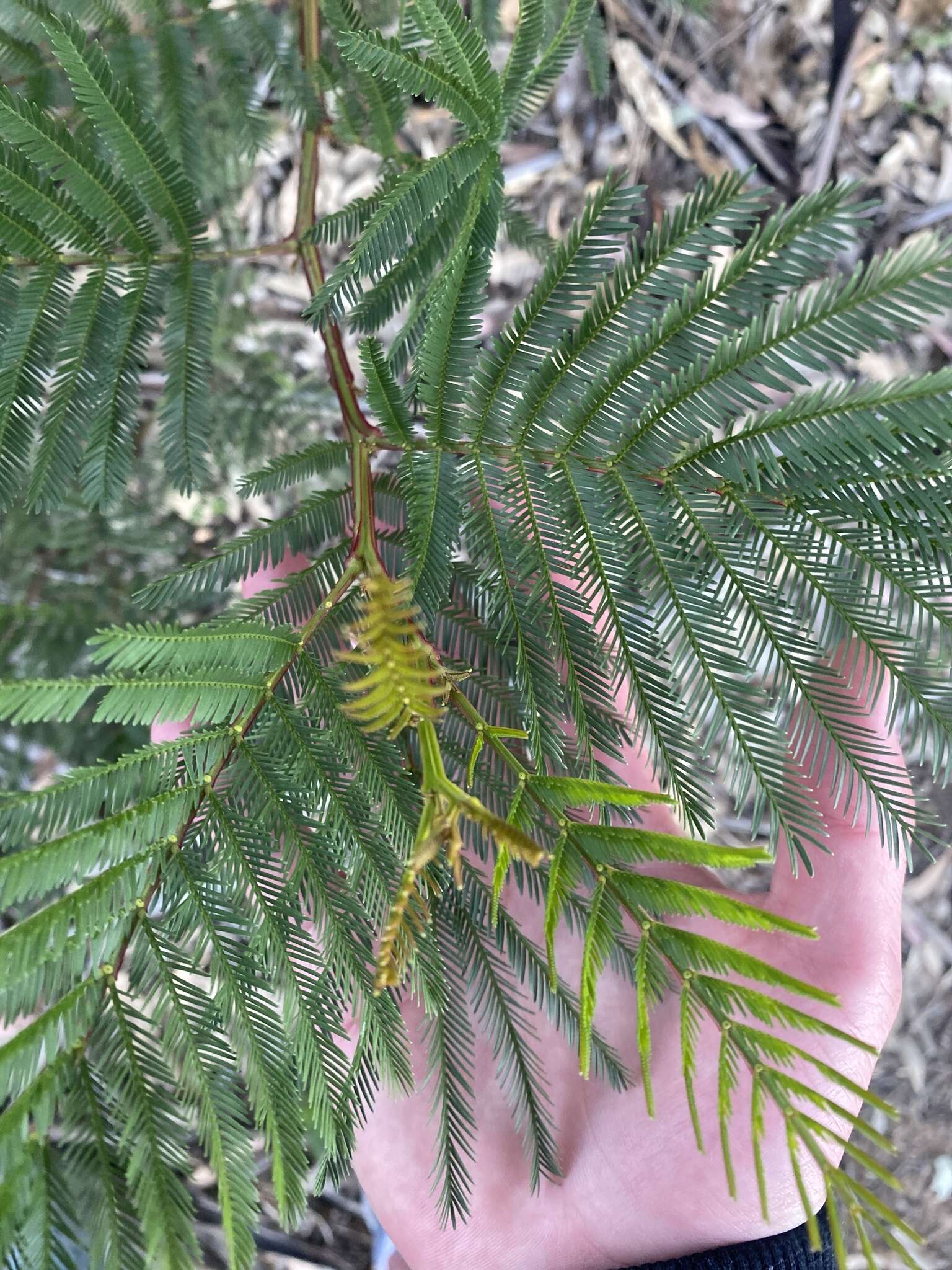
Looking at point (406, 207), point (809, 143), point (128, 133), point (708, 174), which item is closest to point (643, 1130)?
point (406, 207)

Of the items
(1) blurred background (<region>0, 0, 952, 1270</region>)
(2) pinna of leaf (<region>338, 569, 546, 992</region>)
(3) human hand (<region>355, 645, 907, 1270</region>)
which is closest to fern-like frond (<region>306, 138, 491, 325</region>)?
(2) pinna of leaf (<region>338, 569, 546, 992</region>)

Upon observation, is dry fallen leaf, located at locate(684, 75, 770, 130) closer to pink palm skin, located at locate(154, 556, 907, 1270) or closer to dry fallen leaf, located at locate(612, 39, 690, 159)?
dry fallen leaf, located at locate(612, 39, 690, 159)

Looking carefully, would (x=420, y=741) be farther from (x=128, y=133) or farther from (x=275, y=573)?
(x=275, y=573)

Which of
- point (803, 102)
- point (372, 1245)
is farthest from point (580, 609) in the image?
point (803, 102)

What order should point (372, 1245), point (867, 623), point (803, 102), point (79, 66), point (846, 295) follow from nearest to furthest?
point (846, 295), point (867, 623), point (79, 66), point (372, 1245), point (803, 102)

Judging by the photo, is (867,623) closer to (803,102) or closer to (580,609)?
(580,609)

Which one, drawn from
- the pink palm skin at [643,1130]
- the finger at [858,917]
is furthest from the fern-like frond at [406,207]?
the finger at [858,917]

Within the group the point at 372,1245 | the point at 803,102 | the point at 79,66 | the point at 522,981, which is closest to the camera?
the point at 79,66
